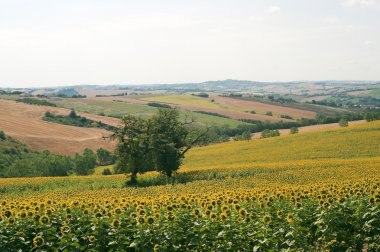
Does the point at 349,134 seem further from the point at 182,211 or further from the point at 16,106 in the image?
the point at 16,106

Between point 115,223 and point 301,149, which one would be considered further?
point 301,149

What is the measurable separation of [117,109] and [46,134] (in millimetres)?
65710

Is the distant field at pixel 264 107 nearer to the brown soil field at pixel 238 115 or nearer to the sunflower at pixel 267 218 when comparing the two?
the brown soil field at pixel 238 115

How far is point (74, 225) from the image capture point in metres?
12.4

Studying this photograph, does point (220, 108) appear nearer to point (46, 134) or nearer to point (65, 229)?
point (46, 134)

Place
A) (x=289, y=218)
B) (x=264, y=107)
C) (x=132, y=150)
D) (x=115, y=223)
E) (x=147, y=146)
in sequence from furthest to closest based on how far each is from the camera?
(x=264, y=107) < (x=147, y=146) < (x=132, y=150) < (x=289, y=218) < (x=115, y=223)

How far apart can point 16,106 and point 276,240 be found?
5279 inches

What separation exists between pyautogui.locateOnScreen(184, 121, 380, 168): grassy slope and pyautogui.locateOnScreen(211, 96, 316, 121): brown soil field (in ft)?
262

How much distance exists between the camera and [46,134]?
10131 centimetres

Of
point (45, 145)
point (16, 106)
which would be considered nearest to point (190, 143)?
point (45, 145)

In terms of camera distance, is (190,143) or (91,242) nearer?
(91,242)

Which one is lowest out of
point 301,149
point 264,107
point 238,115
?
point 238,115

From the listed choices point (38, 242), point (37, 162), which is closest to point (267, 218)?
point (38, 242)

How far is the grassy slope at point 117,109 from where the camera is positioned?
5591 inches
